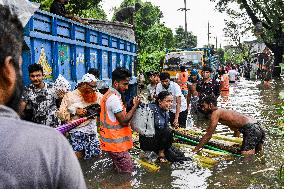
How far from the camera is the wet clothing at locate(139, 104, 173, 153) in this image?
6090mm

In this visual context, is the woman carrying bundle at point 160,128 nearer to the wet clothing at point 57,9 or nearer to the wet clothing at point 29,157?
the wet clothing at point 57,9

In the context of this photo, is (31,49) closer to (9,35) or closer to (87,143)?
(87,143)

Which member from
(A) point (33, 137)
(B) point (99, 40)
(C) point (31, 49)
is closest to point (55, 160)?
(A) point (33, 137)

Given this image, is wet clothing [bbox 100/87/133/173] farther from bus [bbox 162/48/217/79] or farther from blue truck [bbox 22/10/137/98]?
bus [bbox 162/48/217/79]

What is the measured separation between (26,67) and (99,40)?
3.51m

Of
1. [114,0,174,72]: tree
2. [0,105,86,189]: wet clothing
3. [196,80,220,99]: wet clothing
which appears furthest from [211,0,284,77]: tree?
[0,105,86,189]: wet clothing

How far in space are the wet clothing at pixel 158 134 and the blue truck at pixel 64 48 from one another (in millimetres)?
1725

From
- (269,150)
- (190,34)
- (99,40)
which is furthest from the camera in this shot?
(190,34)

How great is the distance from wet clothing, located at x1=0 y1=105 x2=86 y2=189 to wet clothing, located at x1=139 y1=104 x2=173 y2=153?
5069mm

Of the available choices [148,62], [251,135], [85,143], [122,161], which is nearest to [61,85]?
[85,143]

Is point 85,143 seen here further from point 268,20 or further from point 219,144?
point 268,20

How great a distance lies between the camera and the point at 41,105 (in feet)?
17.5

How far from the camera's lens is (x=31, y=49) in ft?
18.3

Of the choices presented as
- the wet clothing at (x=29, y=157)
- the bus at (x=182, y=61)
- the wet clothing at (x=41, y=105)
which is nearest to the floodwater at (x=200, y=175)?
the wet clothing at (x=41, y=105)
